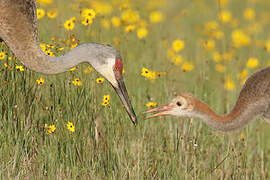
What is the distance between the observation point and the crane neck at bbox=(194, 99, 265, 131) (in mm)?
5656

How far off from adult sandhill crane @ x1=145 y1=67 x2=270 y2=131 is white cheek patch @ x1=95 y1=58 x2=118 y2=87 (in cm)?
57

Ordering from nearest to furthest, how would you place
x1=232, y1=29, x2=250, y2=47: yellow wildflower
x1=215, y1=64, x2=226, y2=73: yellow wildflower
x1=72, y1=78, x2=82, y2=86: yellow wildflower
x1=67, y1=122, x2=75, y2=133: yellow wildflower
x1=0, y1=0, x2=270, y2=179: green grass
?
x1=67, y1=122, x2=75, y2=133: yellow wildflower < x1=0, y1=0, x2=270, y2=179: green grass < x1=72, y1=78, x2=82, y2=86: yellow wildflower < x1=215, y1=64, x2=226, y2=73: yellow wildflower < x1=232, y1=29, x2=250, y2=47: yellow wildflower

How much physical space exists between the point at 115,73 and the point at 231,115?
1.30 meters

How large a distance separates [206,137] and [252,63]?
7.55 feet

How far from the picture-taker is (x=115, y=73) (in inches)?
221

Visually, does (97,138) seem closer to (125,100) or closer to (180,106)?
(125,100)

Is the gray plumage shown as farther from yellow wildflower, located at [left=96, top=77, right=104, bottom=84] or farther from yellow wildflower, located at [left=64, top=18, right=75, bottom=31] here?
yellow wildflower, located at [left=64, top=18, right=75, bottom=31]

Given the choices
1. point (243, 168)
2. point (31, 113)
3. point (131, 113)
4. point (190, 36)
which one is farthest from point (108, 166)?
point (190, 36)

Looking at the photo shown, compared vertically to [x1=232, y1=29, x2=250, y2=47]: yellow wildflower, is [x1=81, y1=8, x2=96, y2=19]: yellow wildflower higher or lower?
lower

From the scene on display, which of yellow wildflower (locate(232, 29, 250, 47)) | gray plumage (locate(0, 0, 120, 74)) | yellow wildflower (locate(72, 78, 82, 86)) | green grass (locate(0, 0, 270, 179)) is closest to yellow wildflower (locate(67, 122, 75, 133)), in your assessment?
green grass (locate(0, 0, 270, 179))

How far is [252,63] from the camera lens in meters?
8.16

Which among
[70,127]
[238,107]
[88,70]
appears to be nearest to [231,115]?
[238,107]

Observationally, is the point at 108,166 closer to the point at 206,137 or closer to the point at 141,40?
Result: the point at 206,137

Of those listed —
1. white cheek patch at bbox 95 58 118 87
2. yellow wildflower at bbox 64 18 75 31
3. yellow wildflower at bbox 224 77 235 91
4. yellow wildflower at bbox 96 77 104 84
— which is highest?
yellow wildflower at bbox 64 18 75 31
